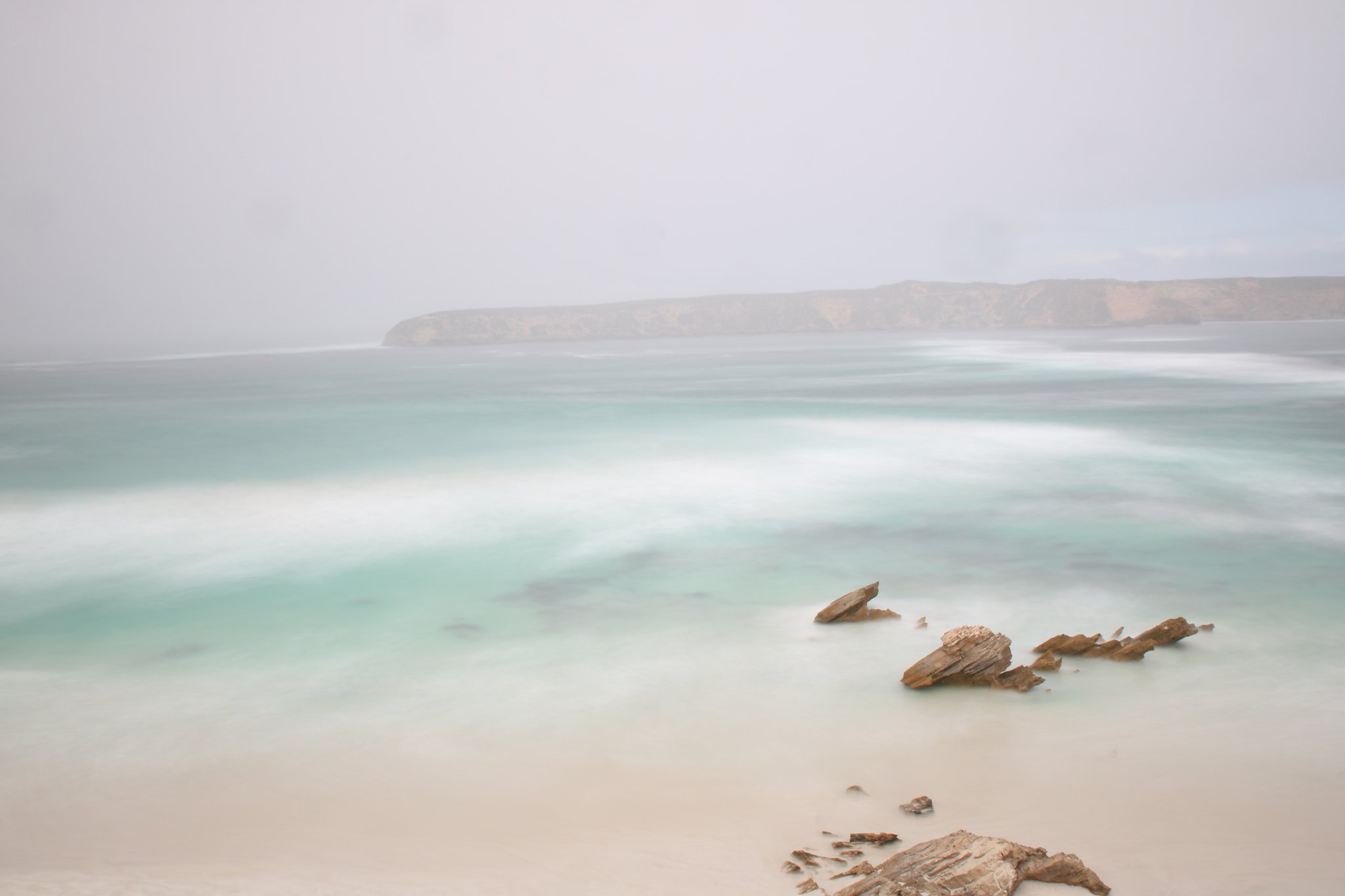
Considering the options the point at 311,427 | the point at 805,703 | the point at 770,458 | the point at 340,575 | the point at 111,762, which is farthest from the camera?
the point at 311,427

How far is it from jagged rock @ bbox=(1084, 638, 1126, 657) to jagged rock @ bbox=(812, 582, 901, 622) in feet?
5.39

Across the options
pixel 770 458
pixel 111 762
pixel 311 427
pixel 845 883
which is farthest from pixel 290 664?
pixel 311 427

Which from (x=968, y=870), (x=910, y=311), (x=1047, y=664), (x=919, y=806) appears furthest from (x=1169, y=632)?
(x=910, y=311)

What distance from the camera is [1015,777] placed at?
515 cm

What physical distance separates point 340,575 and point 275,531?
9.95 feet

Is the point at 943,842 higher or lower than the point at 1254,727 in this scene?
higher

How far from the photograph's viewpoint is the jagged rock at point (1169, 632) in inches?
282

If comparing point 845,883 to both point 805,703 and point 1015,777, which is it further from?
point 805,703

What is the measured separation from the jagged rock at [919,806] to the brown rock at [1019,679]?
1773 millimetres

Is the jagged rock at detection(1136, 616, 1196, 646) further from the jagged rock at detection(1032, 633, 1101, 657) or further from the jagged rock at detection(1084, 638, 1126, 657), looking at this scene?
the jagged rock at detection(1032, 633, 1101, 657)

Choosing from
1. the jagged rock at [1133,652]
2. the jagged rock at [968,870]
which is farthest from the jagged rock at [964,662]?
the jagged rock at [968,870]

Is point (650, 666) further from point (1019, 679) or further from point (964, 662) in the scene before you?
point (1019, 679)

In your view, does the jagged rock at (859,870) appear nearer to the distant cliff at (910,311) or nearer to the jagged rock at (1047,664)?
the jagged rock at (1047,664)

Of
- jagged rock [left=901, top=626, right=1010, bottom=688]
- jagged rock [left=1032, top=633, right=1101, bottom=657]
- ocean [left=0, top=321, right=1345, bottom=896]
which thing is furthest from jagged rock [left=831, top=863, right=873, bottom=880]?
jagged rock [left=1032, top=633, right=1101, bottom=657]
